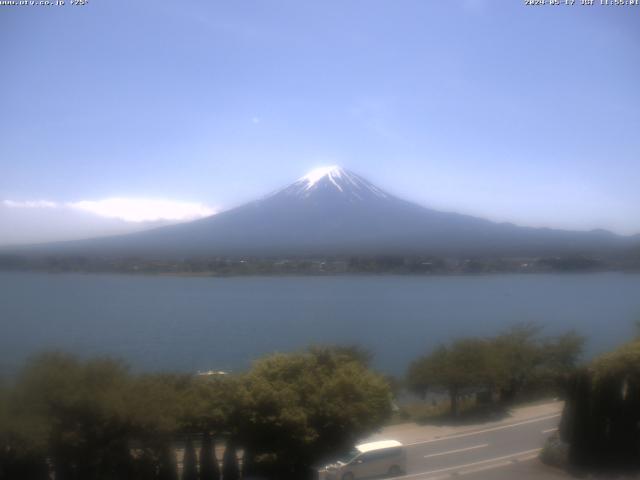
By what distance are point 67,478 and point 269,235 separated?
→ 3670 centimetres

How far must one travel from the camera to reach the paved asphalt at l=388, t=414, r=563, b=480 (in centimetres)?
643

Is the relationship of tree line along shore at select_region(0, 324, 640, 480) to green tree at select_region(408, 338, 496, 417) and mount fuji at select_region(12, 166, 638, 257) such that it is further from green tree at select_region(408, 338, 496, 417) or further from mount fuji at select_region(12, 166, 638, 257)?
mount fuji at select_region(12, 166, 638, 257)

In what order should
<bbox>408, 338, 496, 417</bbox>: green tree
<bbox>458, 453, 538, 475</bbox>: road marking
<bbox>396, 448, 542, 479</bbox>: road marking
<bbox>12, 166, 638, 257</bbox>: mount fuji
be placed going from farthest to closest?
1. <bbox>12, 166, 638, 257</bbox>: mount fuji
2. <bbox>408, 338, 496, 417</bbox>: green tree
3. <bbox>396, 448, 542, 479</bbox>: road marking
4. <bbox>458, 453, 538, 475</bbox>: road marking

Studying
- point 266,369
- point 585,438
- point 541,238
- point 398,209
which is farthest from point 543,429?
point 398,209

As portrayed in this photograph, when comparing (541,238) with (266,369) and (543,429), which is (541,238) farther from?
(266,369)

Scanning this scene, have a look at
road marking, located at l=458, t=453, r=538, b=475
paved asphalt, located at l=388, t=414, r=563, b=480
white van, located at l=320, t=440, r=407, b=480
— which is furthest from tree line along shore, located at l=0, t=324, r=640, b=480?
paved asphalt, located at l=388, t=414, r=563, b=480

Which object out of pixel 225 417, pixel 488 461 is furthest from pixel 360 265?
pixel 225 417

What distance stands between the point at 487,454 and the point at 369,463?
1.78 meters

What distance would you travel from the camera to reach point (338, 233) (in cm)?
4331

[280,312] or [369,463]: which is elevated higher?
[369,463]

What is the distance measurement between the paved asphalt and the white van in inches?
7.6

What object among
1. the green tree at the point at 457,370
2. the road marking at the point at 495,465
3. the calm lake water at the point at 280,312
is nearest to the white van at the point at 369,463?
the road marking at the point at 495,465

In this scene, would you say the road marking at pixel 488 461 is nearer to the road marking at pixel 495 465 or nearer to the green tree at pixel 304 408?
the road marking at pixel 495 465

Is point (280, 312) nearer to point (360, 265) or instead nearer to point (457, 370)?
point (360, 265)
